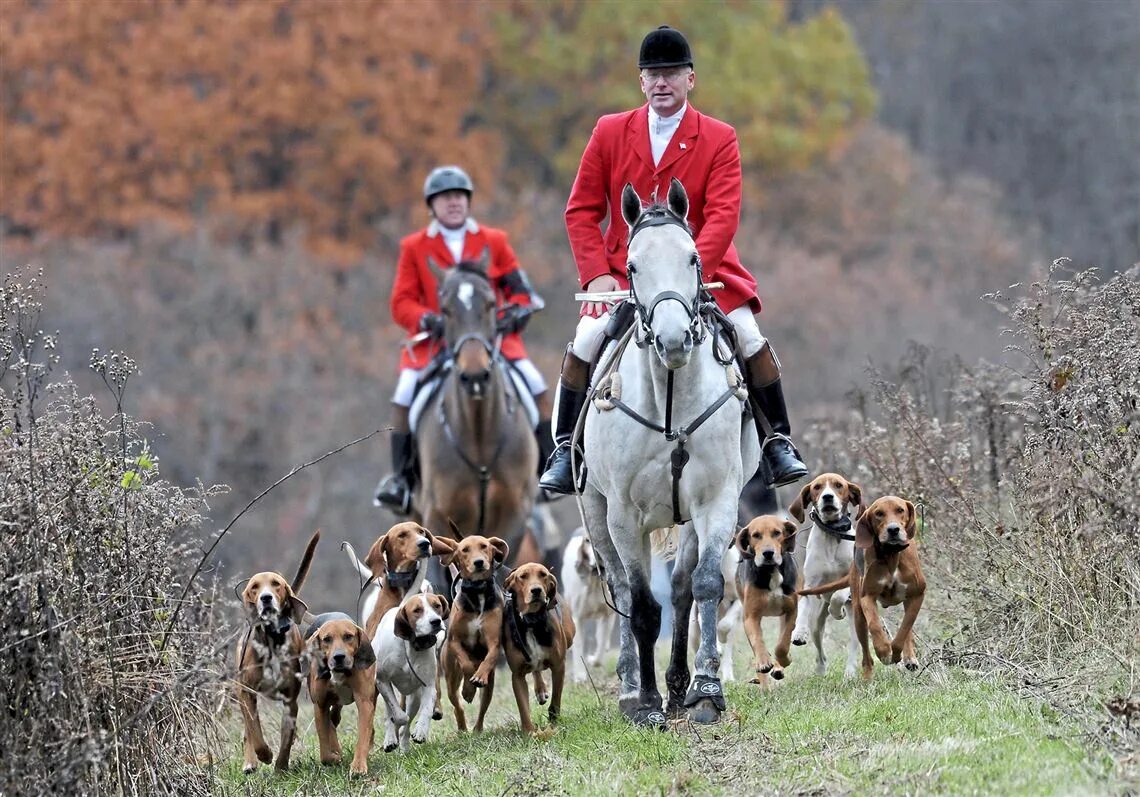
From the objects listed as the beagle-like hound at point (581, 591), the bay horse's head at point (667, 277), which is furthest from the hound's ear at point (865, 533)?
the beagle-like hound at point (581, 591)

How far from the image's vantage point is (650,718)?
9555 mm

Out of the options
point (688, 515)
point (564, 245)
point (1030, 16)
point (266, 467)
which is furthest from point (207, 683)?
point (1030, 16)

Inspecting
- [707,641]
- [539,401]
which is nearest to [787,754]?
[707,641]

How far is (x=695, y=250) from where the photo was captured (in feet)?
30.1

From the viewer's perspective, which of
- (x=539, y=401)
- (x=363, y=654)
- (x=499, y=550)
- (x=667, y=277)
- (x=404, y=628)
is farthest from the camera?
(x=539, y=401)

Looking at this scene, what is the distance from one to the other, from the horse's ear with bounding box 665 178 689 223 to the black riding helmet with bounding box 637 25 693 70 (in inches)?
40.6

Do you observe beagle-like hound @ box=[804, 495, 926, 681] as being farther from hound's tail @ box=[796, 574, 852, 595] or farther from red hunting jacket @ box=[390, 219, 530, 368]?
red hunting jacket @ box=[390, 219, 530, 368]

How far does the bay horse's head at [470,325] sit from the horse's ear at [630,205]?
433 cm

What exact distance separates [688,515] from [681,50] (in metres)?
2.35

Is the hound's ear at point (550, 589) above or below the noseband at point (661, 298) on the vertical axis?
below

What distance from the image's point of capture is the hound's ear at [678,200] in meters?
9.44

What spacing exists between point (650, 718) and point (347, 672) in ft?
4.72

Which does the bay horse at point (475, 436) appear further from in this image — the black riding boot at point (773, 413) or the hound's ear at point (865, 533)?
the hound's ear at point (865, 533)

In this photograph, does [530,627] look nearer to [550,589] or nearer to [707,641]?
[550,589]
